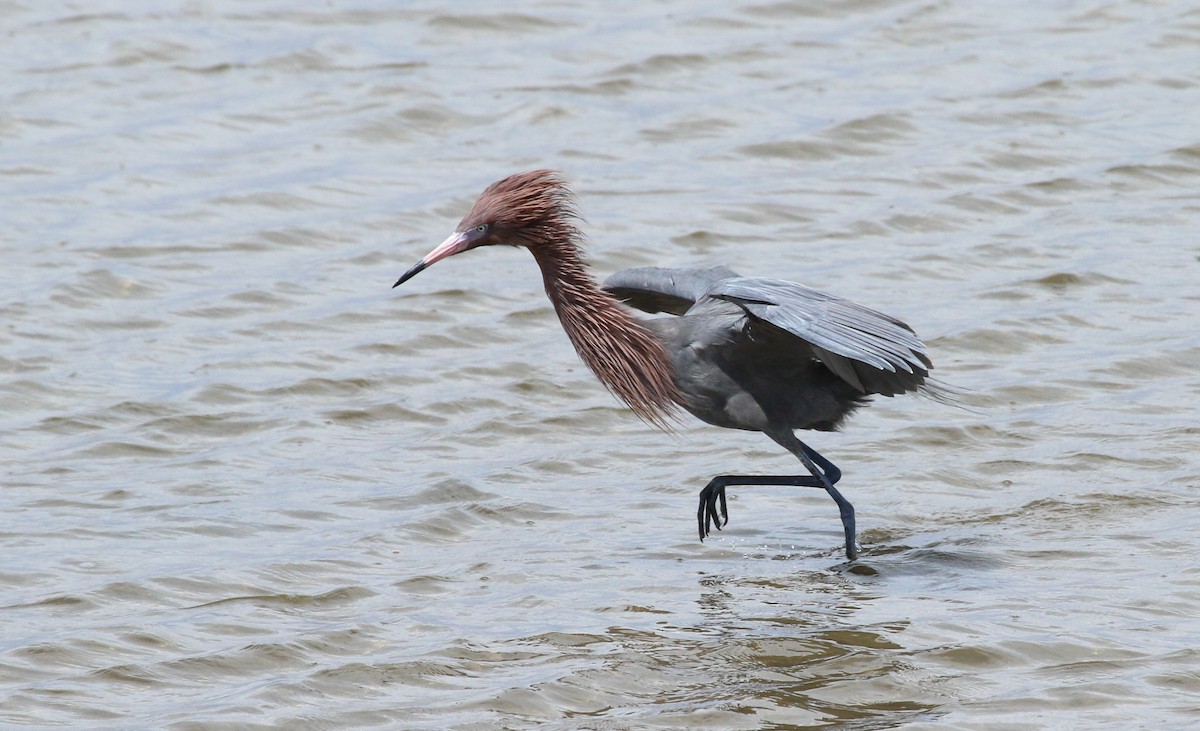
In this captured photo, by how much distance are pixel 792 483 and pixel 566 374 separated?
2.70m

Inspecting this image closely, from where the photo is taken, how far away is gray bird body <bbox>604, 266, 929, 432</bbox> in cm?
731

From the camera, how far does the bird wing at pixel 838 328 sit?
23.7 ft

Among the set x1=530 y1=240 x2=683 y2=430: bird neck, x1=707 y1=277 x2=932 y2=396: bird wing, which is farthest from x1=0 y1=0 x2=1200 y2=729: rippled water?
x1=707 y1=277 x2=932 y2=396: bird wing

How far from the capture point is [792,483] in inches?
322

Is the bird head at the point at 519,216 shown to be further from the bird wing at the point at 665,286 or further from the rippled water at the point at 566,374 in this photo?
the rippled water at the point at 566,374

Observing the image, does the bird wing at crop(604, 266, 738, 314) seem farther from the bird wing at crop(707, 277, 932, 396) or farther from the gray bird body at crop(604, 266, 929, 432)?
the bird wing at crop(707, 277, 932, 396)

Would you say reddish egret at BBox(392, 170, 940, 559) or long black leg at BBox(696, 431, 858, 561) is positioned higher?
reddish egret at BBox(392, 170, 940, 559)

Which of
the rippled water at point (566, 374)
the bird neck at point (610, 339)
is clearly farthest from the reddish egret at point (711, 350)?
the rippled water at point (566, 374)

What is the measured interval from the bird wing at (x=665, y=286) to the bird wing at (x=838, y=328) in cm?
44

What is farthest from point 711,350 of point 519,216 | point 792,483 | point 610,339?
point 519,216

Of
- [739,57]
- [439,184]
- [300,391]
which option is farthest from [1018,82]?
[300,391]

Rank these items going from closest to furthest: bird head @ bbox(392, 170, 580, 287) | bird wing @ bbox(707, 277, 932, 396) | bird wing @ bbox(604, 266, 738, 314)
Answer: bird wing @ bbox(707, 277, 932, 396) → bird head @ bbox(392, 170, 580, 287) → bird wing @ bbox(604, 266, 738, 314)

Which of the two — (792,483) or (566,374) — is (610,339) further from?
(566,374)

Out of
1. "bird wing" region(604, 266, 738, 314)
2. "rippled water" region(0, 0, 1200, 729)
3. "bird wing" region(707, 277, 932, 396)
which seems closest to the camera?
"rippled water" region(0, 0, 1200, 729)
